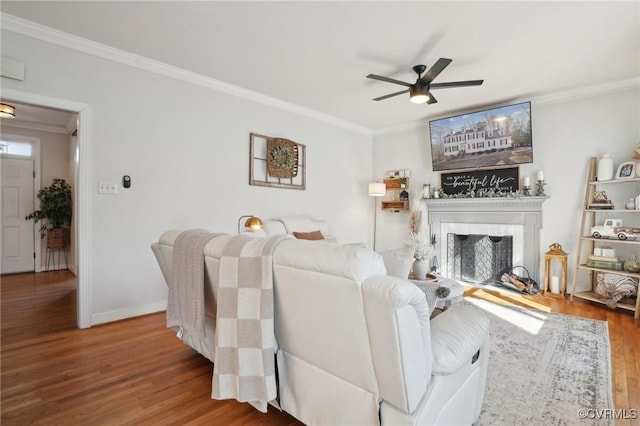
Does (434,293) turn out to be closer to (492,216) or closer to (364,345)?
(364,345)

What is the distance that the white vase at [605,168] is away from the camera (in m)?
3.41

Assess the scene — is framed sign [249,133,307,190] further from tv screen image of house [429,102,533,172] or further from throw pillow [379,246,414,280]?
throw pillow [379,246,414,280]

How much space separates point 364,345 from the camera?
3.53 ft

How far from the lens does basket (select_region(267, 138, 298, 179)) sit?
4.12 meters

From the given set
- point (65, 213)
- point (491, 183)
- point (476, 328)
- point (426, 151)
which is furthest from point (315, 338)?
point (65, 213)

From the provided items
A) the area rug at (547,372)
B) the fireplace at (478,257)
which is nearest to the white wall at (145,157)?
the fireplace at (478,257)

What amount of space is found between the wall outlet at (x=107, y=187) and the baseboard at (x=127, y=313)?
1.13 meters

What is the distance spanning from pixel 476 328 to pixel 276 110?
12.2 ft

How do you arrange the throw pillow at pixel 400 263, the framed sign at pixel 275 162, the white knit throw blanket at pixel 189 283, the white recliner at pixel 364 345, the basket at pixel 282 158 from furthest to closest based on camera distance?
the basket at pixel 282 158
the framed sign at pixel 275 162
the throw pillow at pixel 400 263
the white knit throw blanket at pixel 189 283
the white recliner at pixel 364 345

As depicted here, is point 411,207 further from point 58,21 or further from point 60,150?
point 60,150

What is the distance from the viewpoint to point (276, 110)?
4.24 m

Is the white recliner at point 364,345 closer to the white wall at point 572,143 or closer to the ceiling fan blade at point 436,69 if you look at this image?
the ceiling fan blade at point 436,69

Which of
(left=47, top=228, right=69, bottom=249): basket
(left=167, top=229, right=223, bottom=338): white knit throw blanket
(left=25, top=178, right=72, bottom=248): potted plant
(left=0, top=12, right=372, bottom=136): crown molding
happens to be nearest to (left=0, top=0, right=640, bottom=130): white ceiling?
(left=0, top=12, right=372, bottom=136): crown molding

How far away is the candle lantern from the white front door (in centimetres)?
784
